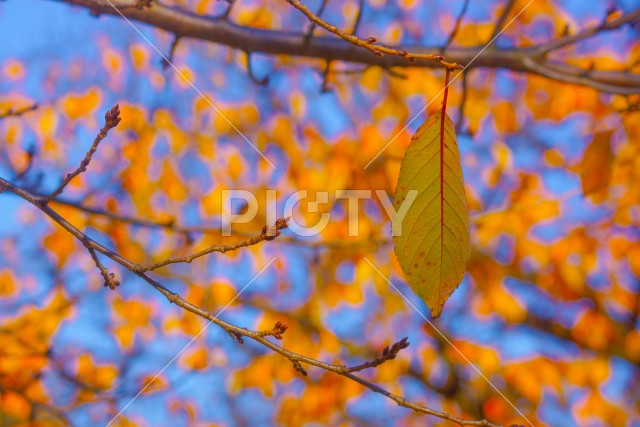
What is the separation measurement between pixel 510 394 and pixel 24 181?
409cm

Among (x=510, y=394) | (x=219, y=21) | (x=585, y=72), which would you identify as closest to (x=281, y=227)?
(x=219, y=21)

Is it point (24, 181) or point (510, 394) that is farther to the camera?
point (510, 394)

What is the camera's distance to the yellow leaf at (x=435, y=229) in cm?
84

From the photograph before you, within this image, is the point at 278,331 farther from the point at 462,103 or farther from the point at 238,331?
the point at 462,103

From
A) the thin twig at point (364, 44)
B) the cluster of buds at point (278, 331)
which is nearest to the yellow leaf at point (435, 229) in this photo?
the thin twig at point (364, 44)

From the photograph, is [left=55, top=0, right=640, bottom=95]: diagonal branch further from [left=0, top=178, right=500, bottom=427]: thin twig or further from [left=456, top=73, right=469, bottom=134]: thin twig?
[left=0, top=178, right=500, bottom=427]: thin twig

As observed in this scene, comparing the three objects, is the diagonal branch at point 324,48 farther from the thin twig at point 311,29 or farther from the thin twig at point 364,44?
the thin twig at point 364,44

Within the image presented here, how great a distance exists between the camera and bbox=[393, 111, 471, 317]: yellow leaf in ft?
2.77

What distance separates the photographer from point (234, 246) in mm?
928

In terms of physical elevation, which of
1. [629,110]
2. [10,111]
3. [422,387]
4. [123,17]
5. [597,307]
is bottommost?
[10,111]

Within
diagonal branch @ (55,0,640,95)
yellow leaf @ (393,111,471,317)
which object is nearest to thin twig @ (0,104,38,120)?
diagonal branch @ (55,0,640,95)

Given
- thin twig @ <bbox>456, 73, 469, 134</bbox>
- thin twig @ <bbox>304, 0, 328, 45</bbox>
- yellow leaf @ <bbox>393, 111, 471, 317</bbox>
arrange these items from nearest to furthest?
1. yellow leaf @ <bbox>393, 111, 471, 317</bbox>
2. thin twig @ <bbox>304, 0, 328, 45</bbox>
3. thin twig @ <bbox>456, 73, 469, 134</bbox>

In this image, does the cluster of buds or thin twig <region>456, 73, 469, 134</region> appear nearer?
the cluster of buds

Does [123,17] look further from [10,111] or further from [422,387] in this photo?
[422,387]
